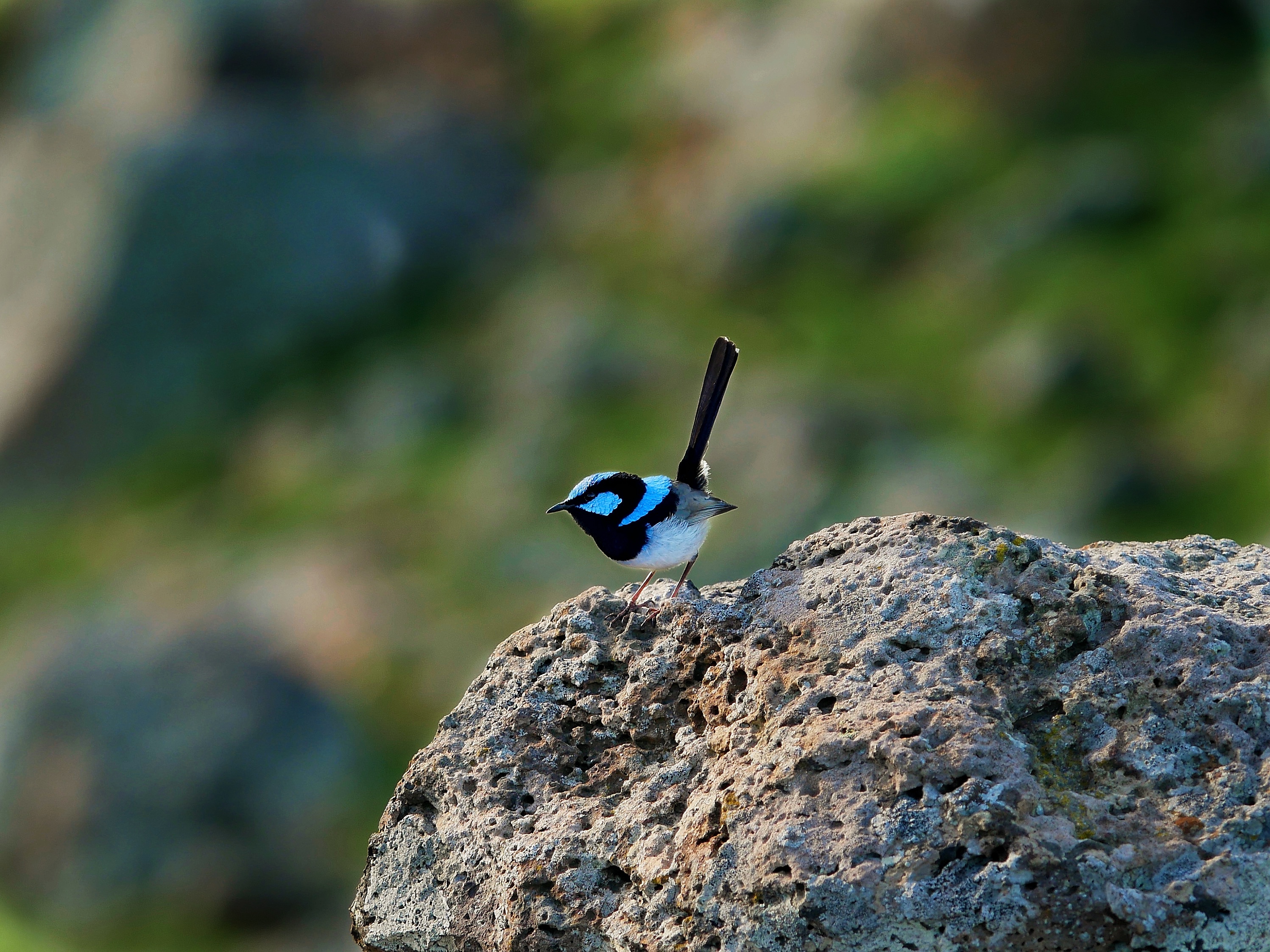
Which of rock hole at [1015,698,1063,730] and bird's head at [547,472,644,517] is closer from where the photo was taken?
rock hole at [1015,698,1063,730]

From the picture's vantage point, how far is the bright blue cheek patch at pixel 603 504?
19.4ft

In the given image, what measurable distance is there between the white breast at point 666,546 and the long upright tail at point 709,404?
0.39m

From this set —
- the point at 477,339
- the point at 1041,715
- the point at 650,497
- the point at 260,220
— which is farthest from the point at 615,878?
the point at 260,220

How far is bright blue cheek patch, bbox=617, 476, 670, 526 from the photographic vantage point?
5.95 metres

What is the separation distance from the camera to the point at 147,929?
13.6 m

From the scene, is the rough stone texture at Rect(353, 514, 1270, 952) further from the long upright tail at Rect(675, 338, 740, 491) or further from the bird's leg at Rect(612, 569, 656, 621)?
the long upright tail at Rect(675, 338, 740, 491)

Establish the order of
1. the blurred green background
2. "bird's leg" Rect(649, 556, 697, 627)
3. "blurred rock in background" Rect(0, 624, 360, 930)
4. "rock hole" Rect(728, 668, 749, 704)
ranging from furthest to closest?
the blurred green background → "blurred rock in background" Rect(0, 624, 360, 930) → "bird's leg" Rect(649, 556, 697, 627) → "rock hole" Rect(728, 668, 749, 704)

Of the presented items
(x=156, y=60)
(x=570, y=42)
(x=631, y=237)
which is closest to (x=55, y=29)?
(x=156, y=60)

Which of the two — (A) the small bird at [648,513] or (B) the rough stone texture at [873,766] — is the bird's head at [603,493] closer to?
(A) the small bird at [648,513]

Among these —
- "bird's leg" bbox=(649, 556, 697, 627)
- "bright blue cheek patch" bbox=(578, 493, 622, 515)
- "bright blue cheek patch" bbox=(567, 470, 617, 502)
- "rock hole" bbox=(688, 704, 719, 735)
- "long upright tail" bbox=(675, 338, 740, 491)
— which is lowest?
"rock hole" bbox=(688, 704, 719, 735)

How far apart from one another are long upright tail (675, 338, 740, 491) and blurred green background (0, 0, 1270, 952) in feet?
28.2

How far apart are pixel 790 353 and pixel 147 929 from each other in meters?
10.7

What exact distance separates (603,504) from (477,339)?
16254 millimetres

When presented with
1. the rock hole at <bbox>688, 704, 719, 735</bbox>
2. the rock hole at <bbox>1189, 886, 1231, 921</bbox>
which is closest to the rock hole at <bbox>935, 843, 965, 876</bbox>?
the rock hole at <bbox>1189, 886, 1231, 921</bbox>
